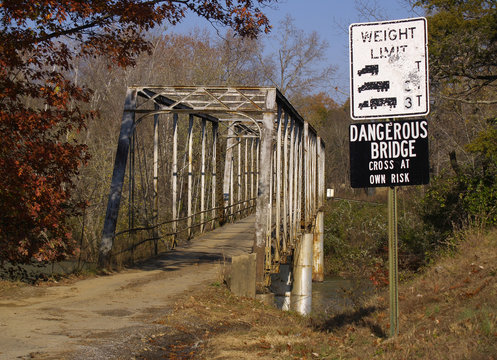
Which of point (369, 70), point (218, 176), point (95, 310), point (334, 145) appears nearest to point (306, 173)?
point (218, 176)

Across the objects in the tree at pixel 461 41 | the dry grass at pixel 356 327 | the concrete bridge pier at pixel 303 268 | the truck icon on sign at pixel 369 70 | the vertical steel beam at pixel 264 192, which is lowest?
the concrete bridge pier at pixel 303 268

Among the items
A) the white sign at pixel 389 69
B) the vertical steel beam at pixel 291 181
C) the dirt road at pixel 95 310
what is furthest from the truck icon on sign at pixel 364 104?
the vertical steel beam at pixel 291 181

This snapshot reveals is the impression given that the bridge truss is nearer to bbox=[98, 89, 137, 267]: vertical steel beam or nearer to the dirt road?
bbox=[98, 89, 137, 267]: vertical steel beam

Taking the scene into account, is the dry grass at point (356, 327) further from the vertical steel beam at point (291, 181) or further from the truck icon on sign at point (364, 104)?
the vertical steel beam at point (291, 181)

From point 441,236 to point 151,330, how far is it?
54.2 ft

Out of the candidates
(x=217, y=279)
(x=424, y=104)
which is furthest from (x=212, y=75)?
(x=424, y=104)

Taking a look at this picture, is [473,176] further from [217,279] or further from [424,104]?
[424,104]

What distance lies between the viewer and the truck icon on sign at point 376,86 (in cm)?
658

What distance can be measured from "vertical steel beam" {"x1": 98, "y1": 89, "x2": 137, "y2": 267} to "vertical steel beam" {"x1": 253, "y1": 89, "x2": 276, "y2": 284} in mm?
3452

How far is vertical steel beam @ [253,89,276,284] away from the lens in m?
13.6

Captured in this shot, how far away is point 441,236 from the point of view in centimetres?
2302

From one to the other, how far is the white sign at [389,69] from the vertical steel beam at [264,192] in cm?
716

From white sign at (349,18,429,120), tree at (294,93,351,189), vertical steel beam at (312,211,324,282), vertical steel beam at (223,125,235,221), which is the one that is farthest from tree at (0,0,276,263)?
tree at (294,93,351,189)

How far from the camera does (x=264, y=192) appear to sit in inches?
546
